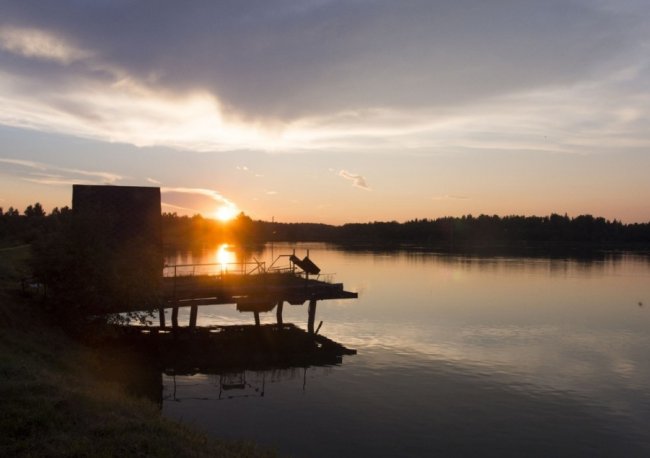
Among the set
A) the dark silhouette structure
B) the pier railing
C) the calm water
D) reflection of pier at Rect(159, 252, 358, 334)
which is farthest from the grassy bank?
the pier railing

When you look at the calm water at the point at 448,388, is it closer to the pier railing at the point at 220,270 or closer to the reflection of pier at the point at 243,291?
the pier railing at the point at 220,270

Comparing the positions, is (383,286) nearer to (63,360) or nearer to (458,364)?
(458,364)

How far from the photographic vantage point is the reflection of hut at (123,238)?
2864cm

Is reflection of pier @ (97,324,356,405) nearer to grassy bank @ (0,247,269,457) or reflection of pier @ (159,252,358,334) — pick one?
reflection of pier @ (159,252,358,334)

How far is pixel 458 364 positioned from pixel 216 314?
78.4ft

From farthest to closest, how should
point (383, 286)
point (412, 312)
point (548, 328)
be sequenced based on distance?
point (383, 286), point (412, 312), point (548, 328)

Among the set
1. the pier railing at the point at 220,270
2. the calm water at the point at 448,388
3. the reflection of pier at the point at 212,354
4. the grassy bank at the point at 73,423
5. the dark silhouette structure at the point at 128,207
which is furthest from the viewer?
the pier railing at the point at 220,270

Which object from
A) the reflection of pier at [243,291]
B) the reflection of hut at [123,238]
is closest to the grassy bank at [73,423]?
the reflection of hut at [123,238]

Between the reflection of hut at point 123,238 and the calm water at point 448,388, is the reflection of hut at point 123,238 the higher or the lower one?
the higher one

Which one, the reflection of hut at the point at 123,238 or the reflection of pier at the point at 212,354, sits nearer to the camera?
the reflection of pier at the point at 212,354

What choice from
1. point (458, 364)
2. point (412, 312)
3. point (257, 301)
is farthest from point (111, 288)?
point (412, 312)

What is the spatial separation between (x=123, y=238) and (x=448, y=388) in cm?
2284

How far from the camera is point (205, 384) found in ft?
91.0

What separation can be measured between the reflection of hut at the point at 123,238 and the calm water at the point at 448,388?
18.3 ft
